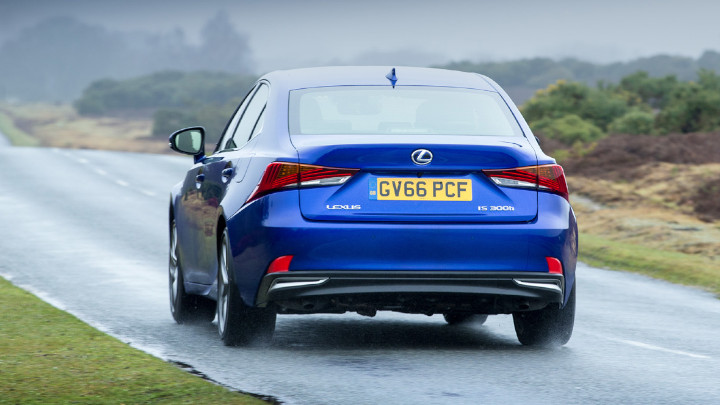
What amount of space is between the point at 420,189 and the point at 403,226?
23 cm

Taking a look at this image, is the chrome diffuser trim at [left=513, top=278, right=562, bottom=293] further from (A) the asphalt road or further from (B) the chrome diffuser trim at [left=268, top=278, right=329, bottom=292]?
(B) the chrome diffuser trim at [left=268, top=278, right=329, bottom=292]

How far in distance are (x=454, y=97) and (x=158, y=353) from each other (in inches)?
94.5

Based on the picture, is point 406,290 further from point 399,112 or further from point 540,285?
point 399,112

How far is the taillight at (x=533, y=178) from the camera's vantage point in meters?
7.41

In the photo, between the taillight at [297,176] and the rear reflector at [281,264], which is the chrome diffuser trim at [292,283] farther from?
the taillight at [297,176]

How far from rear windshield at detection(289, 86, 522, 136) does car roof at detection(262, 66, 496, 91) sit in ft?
0.22

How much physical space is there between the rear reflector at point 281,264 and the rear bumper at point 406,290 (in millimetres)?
24

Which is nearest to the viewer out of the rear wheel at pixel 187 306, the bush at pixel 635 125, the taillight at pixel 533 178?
the taillight at pixel 533 178

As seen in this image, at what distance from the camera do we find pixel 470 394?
21.2 feet

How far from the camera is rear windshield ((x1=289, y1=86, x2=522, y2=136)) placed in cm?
786

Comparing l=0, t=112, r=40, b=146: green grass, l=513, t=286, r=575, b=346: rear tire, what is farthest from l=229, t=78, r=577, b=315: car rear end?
l=0, t=112, r=40, b=146: green grass

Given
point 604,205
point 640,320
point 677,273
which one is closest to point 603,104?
point 604,205

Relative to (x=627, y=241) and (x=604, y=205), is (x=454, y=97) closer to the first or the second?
(x=627, y=241)

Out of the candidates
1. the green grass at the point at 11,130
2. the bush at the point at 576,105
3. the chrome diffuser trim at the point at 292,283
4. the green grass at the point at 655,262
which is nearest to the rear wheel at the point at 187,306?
the chrome diffuser trim at the point at 292,283
